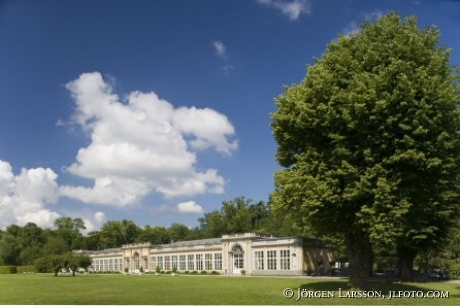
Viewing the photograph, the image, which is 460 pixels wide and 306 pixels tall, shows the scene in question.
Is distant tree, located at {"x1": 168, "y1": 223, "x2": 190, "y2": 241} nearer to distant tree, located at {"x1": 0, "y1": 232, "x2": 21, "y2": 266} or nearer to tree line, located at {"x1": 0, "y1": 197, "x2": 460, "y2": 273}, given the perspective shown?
tree line, located at {"x1": 0, "y1": 197, "x2": 460, "y2": 273}

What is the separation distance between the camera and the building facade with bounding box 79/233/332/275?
58.4 meters

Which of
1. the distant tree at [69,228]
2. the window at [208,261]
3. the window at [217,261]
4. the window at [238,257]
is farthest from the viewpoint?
the distant tree at [69,228]

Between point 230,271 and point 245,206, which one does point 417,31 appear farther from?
point 245,206

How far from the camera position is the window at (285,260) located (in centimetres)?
5862

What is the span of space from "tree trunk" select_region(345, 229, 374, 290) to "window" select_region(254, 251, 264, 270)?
38.0m

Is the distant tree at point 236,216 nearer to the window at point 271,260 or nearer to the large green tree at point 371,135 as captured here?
the window at point 271,260

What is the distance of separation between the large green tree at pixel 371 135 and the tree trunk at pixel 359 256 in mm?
51

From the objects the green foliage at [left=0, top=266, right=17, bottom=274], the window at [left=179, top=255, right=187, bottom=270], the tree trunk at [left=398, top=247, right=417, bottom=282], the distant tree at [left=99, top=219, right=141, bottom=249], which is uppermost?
the distant tree at [left=99, top=219, right=141, bottom=249]

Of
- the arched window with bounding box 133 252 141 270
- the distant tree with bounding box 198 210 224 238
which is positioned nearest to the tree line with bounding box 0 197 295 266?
the distant tree with bounding box 198 210 224 238

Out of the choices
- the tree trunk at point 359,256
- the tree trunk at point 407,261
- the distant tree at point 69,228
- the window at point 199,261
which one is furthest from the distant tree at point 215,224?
the tree trunk at point 359,256

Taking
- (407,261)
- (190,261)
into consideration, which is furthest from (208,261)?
(407,261)

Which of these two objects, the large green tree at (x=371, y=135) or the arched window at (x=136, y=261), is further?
the arched window at (x=136, y=261)

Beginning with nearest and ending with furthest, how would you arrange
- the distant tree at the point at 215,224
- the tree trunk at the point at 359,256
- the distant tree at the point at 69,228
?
the tree trunk at the point at 359,256 < the distant tree at the point at 215,224 < the distant tree at the point at 69,228

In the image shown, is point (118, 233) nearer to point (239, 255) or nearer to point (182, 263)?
point (182, 263)
